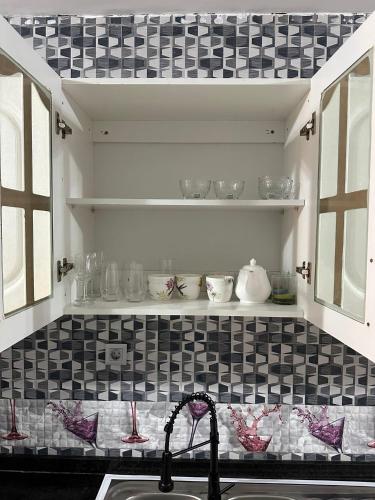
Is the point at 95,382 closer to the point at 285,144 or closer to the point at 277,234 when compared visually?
the point at 277,234

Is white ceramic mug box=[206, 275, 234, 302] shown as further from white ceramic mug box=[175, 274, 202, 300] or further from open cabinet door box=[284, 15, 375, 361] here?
open cabinet door box=[284, 15, 375, 361]

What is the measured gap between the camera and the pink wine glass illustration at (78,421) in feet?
5.66

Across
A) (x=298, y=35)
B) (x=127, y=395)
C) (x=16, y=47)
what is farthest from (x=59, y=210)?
(x=298, y=35)

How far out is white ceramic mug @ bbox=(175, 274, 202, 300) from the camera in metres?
1.50

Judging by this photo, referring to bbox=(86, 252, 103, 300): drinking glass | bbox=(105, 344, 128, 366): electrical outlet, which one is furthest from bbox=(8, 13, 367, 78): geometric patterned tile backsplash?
bbox=(105, 344, 128, 366): electrical outlet

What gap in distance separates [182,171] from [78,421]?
40.5 inches

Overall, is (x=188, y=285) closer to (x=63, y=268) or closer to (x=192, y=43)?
(x=63, y=268)

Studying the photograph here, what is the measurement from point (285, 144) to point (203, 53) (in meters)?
0.46

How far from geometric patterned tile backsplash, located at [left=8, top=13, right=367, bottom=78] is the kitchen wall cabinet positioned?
213 millimetres

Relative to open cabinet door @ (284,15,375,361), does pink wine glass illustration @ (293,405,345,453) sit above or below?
below

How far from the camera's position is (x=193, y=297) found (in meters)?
1.52

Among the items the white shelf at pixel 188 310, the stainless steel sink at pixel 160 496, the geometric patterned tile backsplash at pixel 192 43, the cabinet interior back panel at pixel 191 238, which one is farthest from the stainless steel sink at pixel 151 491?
the geometric patterned tile backsplash at pixel 192 43

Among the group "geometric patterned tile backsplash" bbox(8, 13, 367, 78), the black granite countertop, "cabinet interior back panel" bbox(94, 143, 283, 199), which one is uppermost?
"geometric patterned tile backsplash" bbox(8, 13, 367, 78)

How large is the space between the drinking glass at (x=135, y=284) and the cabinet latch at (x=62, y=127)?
46 centimetres
